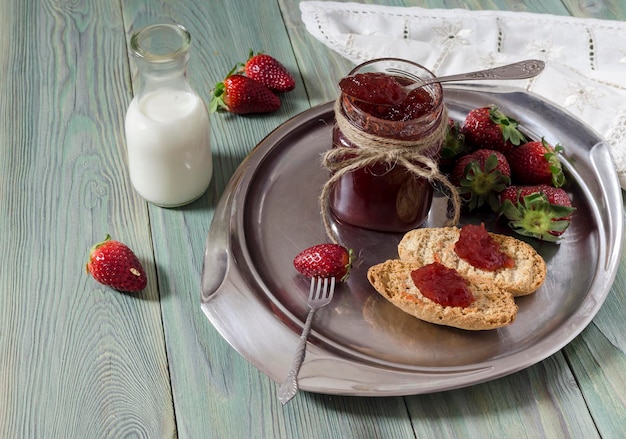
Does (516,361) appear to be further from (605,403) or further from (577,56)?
(577,56)

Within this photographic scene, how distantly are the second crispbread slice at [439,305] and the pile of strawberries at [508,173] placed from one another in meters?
0.20

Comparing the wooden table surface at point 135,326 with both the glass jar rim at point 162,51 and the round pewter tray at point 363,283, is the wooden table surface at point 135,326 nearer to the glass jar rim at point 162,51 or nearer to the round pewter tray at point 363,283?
the round pewter tray at point 363,283

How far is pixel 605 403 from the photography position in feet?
4.31

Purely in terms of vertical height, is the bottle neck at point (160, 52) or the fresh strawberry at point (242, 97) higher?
the bottle neck at point (160, 52)

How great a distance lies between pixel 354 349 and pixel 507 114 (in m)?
0.76

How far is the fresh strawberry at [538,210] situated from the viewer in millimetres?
1463

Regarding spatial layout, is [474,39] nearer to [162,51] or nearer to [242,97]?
[242,97]

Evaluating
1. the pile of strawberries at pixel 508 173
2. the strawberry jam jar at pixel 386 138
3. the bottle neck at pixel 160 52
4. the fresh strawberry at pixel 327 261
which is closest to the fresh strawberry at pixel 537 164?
the pile of strawberries at pixel 508 173

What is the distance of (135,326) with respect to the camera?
55.2 inches

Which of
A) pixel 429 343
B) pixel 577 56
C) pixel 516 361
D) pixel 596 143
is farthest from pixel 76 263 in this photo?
pixel 577 56

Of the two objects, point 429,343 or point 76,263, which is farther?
point 76,263

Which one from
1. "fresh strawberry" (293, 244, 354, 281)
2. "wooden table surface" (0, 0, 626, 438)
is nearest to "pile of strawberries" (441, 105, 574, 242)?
"wooden table surface" (0, 0, 626, 438)

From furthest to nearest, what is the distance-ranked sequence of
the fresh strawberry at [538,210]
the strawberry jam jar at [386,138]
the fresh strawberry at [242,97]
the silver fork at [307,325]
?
the fresh strawberry at [242,97] < the fresh strawberry at [538,210] < the strawberry jam jar at [386,138] < the silver fork at [307,325]

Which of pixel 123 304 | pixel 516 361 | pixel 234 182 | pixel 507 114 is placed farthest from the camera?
pixel 507 114
